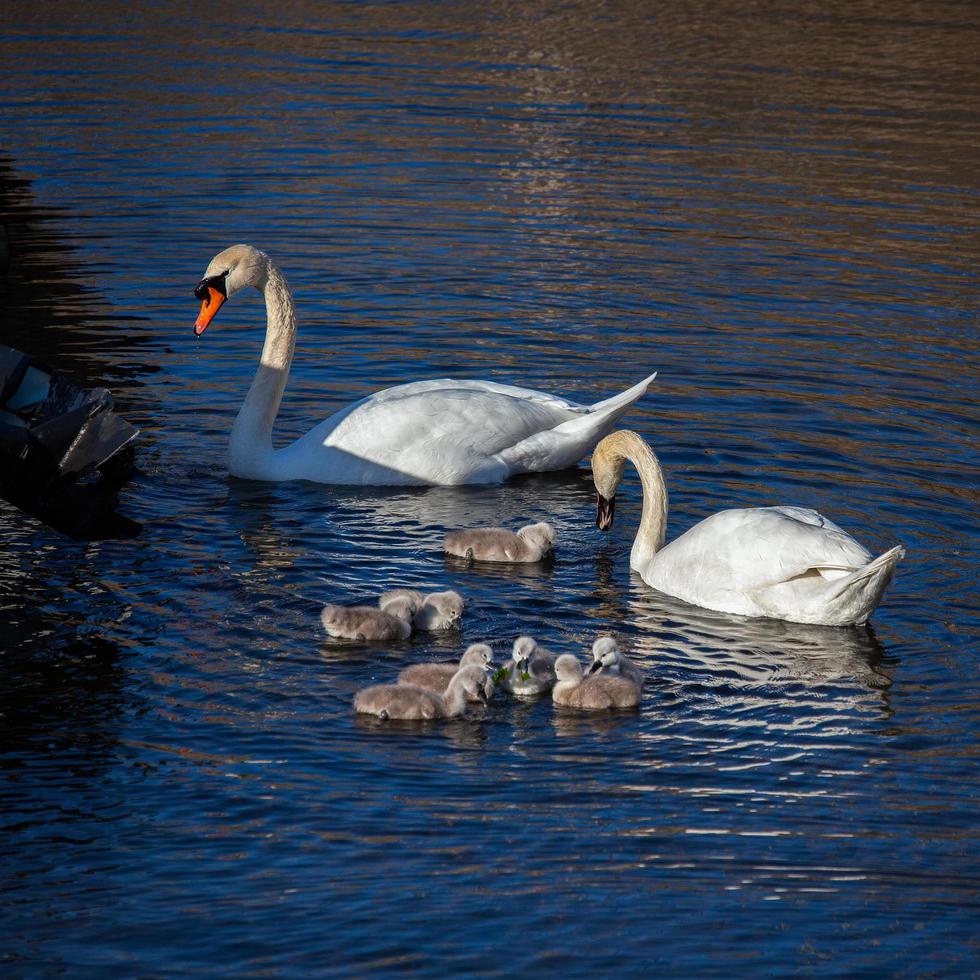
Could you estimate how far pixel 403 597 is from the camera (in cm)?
962

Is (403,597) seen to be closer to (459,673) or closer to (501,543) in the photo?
(459,673)

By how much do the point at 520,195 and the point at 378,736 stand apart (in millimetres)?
13347

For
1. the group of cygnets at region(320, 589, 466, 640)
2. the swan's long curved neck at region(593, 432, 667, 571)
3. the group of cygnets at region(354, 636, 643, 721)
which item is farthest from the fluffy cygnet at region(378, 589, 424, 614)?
the swan's long curved neck at region(593, 432, 667, 571)

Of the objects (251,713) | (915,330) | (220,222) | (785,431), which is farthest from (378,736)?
(220,222)

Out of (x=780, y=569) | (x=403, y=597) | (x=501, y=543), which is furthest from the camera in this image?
(x=501, y=543)

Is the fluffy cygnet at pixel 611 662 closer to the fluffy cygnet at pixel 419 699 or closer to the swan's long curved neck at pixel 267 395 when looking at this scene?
the fluffy cygnet at pixel 419 699

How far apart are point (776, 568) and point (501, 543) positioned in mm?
1803

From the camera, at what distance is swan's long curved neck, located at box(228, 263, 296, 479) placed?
12.6 m

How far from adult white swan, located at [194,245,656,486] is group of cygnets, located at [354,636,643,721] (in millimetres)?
3602

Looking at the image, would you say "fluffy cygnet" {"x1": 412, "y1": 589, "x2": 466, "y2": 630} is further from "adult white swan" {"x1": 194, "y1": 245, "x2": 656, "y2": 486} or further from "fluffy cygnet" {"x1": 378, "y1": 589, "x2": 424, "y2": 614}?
"adult white swan" {"x1": 194, "y1": 245, "x2": 656, "y2": 486}

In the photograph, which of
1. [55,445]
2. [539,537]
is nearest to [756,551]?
[539,537]

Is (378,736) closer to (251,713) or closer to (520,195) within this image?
(251,713)

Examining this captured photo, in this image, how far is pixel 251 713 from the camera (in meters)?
8.66

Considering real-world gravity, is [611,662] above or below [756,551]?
below
